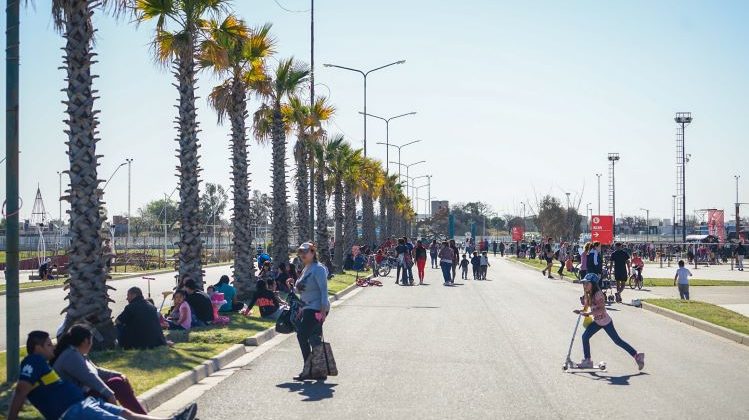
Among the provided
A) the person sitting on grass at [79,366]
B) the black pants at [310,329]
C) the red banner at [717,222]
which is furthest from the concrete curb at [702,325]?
the red banner at [717,222]

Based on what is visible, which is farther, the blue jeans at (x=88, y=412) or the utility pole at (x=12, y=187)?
the utility pole at (x=12, y=187)

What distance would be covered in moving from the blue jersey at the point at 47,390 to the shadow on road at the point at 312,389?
136 inches

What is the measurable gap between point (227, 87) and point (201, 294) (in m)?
10.2

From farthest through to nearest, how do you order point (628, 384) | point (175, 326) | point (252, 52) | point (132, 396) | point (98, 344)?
point (252, 52) < point (175, 326) < point (98, 344) < point (628, 384) < point (132, 396)

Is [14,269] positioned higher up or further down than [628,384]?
higher up

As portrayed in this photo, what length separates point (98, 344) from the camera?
13008 millimetres

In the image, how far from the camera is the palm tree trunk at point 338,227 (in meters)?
42.2

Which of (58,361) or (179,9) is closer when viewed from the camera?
(58,361)

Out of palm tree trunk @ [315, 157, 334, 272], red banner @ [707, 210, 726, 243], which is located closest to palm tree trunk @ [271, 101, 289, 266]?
palm tree trunk @ [315, 157, 334, 272]

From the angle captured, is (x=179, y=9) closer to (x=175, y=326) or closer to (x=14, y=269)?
(x=175, y=326)

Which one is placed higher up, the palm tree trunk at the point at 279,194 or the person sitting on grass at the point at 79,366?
the palm tree trunk at the point at 279,194

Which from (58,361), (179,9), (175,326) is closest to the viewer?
(58,361)

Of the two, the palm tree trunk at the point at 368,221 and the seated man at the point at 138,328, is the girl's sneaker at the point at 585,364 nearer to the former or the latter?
the seated man at the point at 138,328

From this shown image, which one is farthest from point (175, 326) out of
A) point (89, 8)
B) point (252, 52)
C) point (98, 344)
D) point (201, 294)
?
point (252, 52)
